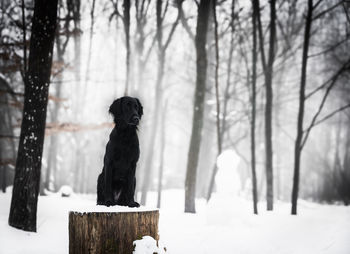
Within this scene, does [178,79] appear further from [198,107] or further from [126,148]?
[126,148]

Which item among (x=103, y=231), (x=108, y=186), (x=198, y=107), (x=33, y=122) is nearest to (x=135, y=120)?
(x=108, y=186)

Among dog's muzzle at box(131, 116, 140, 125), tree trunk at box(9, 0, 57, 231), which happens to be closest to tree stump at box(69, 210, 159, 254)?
dog's muzzle at box(131, 116, 140, 125)

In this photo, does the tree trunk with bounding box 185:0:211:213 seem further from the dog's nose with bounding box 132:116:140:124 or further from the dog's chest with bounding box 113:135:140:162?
the dog's nose with bounding box 132:116:140:124

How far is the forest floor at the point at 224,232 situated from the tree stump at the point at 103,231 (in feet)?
7.38

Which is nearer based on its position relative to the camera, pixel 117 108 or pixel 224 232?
pixel 117 108

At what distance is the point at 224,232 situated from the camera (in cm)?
688

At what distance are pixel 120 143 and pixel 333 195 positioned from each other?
1589cm

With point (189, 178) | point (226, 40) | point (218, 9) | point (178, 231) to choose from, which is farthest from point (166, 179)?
point (178, 231)

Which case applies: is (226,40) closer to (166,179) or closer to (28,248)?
(28,248)

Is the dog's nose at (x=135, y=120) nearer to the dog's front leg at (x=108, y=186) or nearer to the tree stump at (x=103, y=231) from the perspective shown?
the dog's front leg at (x=108, y=186)

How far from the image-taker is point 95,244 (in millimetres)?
3664

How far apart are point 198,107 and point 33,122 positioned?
4837mm

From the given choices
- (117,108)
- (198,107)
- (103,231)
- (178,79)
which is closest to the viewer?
(103,231)

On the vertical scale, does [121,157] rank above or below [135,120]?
below
